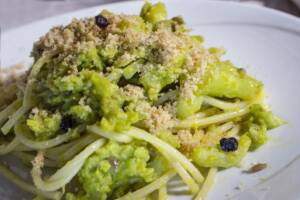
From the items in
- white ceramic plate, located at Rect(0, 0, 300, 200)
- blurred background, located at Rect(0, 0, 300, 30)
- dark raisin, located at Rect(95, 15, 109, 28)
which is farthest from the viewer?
blurred background, located at Rect(0, 0, 300, 30)

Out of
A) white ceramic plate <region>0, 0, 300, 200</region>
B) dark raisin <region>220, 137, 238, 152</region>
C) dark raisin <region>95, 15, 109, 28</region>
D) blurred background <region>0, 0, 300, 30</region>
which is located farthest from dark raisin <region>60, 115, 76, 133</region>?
blurred background <region>0, 0, 300, 30</region>

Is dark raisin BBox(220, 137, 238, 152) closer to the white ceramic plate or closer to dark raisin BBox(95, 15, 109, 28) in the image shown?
the white ceramic plate

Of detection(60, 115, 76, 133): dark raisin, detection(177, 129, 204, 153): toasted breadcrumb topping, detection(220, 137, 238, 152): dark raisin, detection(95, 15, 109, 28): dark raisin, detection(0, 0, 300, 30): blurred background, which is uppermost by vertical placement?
detection(95, 15, 109, 28): dark raisin

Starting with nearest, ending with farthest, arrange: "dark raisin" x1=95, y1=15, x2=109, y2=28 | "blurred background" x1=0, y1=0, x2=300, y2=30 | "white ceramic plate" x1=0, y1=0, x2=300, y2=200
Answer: "white ceramic plate" x1=0, y1=0, x2=300, y2=200
"dark raisin" x1=95, y1=15, x2=109, y2=28
"blurred background" x1=0, y1=0, x2=300, y2=30

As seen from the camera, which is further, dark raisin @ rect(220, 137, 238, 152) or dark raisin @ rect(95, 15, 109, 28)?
dark raisin @ rect(95, 15, 109, 28)

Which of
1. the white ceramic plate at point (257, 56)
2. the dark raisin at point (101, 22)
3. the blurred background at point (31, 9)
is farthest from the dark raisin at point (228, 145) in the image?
the blurred background at point (31, 9)

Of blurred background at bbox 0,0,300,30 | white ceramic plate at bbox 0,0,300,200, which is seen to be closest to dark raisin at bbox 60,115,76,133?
white ceramic plate at bbox 0,0,300,200

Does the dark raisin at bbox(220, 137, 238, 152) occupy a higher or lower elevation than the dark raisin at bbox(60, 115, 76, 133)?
higher

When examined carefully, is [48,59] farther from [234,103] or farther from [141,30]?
[234,103]
